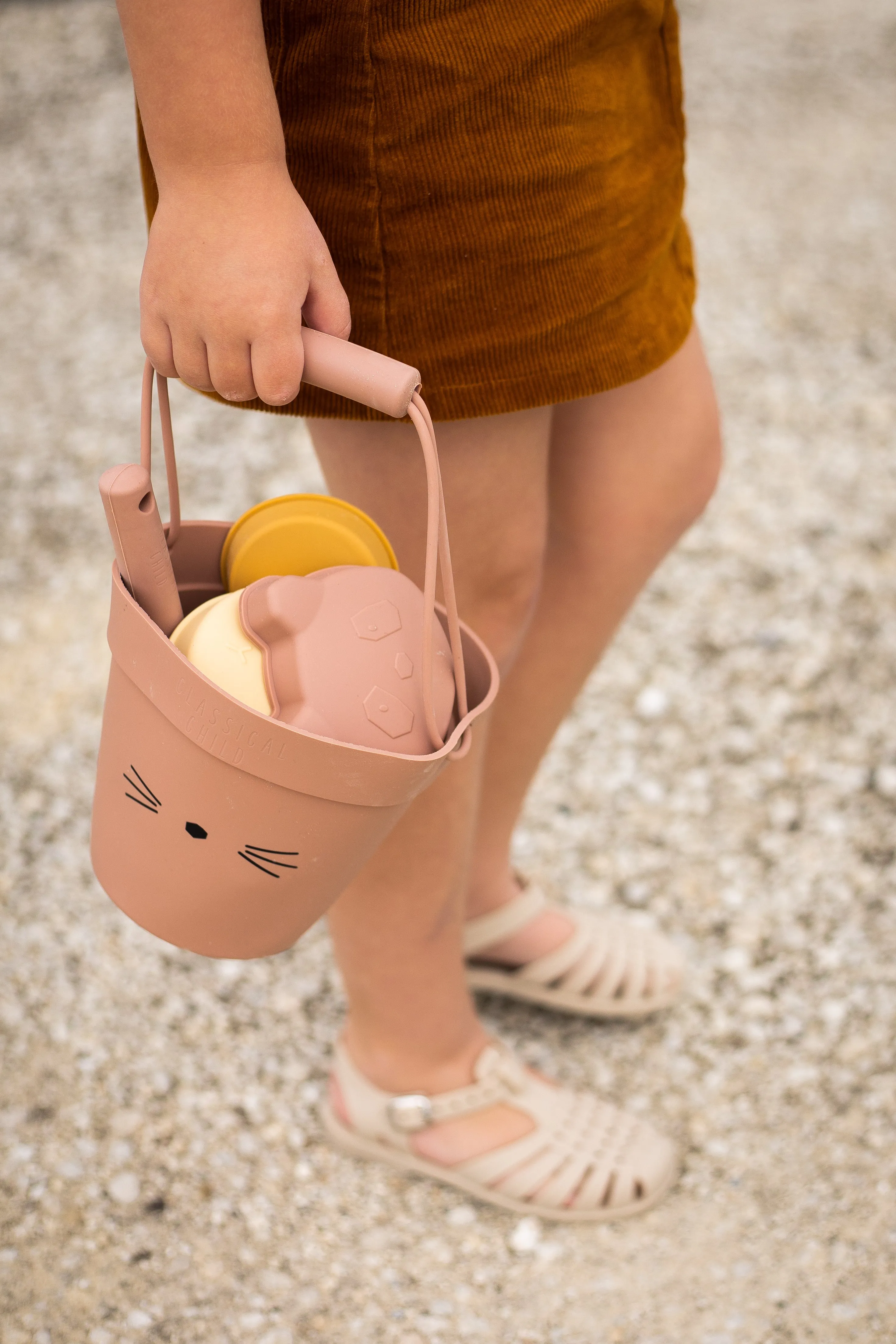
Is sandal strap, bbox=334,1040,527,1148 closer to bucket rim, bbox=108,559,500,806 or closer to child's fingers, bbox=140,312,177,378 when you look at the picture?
bucket rim, bbox=108,559,500,806

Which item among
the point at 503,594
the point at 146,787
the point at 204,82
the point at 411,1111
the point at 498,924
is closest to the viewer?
the point at 204,82

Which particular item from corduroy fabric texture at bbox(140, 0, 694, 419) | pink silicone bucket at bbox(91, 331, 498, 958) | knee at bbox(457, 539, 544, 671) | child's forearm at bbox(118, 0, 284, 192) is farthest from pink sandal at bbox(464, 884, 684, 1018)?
child's forearm at bbox(118, 0, 284, 192)

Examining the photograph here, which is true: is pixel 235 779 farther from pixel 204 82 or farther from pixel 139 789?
pixel 204 82

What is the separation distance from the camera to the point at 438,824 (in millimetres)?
914

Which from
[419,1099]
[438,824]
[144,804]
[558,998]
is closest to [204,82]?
[144,804]

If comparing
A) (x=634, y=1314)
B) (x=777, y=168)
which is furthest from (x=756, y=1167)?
(x=777, y=168)

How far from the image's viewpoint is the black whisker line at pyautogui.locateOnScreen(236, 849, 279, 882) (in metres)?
0.68

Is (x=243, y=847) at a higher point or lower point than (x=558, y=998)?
Result: higher

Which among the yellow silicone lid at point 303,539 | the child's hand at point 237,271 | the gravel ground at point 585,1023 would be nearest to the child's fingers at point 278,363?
the child's hand at point 237,271

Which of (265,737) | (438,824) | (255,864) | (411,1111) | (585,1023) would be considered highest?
(265,737)

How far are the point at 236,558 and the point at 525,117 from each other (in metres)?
0.33

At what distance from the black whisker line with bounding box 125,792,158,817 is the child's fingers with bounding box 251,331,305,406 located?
26 cm

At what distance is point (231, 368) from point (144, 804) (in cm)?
28

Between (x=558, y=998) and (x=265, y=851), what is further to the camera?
(x=558, y=998)
